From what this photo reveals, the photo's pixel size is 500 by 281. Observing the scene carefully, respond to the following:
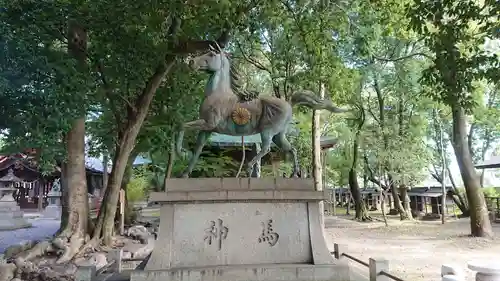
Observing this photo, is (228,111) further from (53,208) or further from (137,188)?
(53,208)

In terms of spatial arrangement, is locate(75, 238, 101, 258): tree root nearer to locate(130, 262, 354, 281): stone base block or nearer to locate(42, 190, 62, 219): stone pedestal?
locate(130, 262, 354, 281): stone base block

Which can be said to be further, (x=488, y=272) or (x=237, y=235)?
(x=488, y=272)

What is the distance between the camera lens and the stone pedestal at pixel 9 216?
22.3 metres

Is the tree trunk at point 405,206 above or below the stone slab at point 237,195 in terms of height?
below

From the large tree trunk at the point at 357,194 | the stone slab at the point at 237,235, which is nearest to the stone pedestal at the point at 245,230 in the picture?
the stone slab at the point at 237,235

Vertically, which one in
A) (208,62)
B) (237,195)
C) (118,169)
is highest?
(208,62)

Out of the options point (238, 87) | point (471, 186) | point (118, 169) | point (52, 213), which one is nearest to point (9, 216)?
point (52, 213)

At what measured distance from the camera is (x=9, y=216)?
23.0 metres

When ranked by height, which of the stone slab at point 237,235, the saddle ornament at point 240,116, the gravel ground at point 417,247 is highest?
the saddle ornament at point 240,116

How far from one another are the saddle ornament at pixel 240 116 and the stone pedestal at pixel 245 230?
3.26 feet

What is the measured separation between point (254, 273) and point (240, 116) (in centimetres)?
254

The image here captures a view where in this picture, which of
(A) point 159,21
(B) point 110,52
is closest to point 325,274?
(A) point 159,21

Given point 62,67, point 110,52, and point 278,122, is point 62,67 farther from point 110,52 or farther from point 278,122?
point 278,122

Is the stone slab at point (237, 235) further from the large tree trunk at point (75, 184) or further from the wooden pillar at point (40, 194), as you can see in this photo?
the wooden pillar at point (40, 194)
